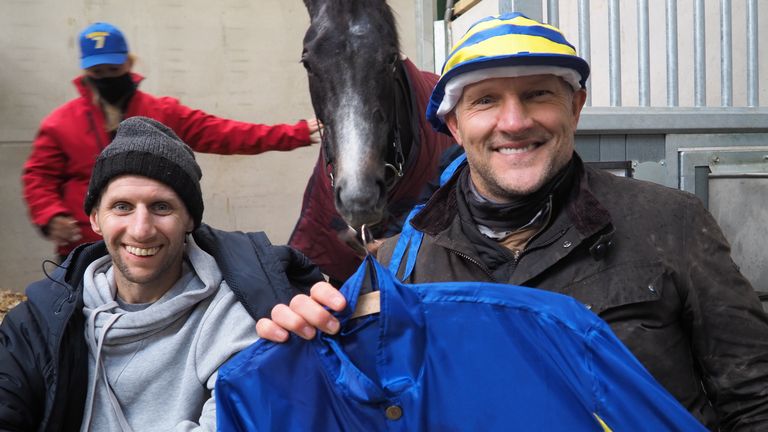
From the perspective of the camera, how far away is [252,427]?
4.63 ft

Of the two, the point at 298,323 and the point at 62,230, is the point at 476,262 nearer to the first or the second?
the point at 298,323

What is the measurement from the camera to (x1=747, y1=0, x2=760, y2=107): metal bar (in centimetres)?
394

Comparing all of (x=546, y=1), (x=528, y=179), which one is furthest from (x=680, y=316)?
(x=546, y=1)

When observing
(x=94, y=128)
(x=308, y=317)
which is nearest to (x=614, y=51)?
(x=94, y=128)

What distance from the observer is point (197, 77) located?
6094 mm

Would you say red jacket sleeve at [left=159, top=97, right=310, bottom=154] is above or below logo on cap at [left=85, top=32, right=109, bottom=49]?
below

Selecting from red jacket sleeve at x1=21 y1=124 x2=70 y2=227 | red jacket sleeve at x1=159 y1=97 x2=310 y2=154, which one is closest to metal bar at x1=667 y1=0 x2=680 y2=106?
red jacket sleeve at x1=159 y1=97 x2=310 y2=154

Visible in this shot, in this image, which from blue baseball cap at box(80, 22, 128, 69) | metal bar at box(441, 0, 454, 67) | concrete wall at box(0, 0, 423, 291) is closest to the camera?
blue baseball cap at box(80, 22, 128, 69)

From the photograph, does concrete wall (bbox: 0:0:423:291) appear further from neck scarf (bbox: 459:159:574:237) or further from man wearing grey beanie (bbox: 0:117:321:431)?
neck scarf (bbox: 459:159:574:237)

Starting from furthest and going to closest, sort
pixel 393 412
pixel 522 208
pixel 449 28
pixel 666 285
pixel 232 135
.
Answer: pixel 449 28, pixel 232 135, pixel 522 208, pixel 666 285, pixel 393 412

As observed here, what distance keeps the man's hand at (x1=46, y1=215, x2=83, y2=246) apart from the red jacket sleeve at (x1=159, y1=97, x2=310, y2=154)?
0.70 metres

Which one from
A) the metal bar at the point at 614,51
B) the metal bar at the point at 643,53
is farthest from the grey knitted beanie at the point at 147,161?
the metal bar at the point at 643,53

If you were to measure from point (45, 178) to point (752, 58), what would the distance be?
3388mm

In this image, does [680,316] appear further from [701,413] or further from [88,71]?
[88,71]
